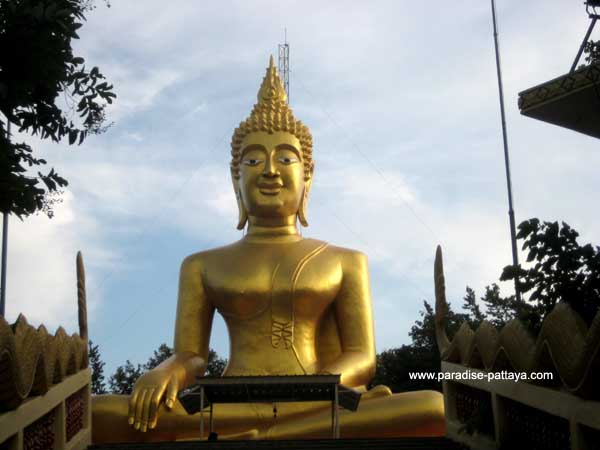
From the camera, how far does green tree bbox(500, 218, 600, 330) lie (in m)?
4.70

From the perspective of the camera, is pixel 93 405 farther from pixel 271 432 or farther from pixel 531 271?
pixel 531 271

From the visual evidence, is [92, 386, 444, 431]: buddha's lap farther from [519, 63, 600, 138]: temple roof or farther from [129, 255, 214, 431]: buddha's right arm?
[519, 63, 600, 138]: temple roof

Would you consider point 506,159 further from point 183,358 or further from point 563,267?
point 563,267

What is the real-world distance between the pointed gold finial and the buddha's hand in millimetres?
3761

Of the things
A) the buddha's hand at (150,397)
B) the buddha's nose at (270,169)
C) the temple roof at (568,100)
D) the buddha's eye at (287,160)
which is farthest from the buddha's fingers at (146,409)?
the temple roof at (568,100)

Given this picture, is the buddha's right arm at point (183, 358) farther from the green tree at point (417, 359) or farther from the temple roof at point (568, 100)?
the green tree at point (417, 359)

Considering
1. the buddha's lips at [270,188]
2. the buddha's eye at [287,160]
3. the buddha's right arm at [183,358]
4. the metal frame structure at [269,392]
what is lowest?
the metal frame structure at [269,392]

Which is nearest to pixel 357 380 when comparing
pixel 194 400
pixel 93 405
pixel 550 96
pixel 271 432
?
pixel 271 432

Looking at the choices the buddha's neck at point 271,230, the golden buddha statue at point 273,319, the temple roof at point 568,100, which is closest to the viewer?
the temple roof at point 568,100

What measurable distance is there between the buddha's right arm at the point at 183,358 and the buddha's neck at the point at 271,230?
758 millimetres

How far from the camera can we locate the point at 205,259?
1009cm

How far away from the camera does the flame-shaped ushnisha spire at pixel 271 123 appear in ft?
34.2

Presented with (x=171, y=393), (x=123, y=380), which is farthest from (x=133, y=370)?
(x=171, y=393)

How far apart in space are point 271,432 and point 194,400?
974 mm
